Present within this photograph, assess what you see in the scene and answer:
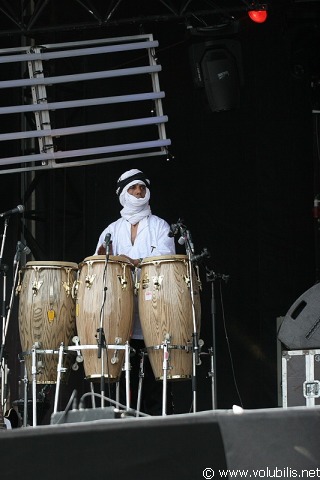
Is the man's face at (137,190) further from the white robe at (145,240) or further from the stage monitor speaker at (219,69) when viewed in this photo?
the stage monitor speaker at (219,69)

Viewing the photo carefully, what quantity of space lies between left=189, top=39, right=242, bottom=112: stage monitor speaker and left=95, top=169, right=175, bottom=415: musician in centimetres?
102

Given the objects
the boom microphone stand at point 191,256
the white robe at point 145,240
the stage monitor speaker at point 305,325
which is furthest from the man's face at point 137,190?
the stage monitor speaker at point 305,325

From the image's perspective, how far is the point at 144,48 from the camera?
832 centimetres

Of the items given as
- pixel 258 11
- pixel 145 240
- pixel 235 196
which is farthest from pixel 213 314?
pixel 258 11

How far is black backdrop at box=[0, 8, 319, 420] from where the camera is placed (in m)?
8.44

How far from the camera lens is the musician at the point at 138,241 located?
23.8 ft

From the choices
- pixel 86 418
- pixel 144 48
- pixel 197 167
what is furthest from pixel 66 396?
pixel 86 418

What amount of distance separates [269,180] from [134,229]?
154 cm

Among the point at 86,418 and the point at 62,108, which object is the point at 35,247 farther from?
the point at 86,418

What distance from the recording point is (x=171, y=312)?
6.88 metres

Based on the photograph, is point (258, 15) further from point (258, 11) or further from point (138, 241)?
point (138, 241)

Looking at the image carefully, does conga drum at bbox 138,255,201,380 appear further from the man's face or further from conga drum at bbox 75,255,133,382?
the man's face

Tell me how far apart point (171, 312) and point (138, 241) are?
0.84 m

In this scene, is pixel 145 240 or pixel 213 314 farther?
pixel 145 240
